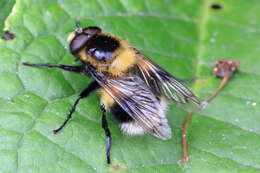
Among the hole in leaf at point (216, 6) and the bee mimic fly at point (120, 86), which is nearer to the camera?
the bee mimic fly at point (120, 86)

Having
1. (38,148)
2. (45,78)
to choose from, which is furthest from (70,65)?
(38,148)

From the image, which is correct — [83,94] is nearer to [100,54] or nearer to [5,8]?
[100,54]

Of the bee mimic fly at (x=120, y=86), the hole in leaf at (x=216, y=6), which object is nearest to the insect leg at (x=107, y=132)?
the bee mimic fly at (x=120, y=86)

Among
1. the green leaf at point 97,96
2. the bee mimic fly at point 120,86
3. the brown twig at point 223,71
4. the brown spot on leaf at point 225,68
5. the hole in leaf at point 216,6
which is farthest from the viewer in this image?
the hole in leaf at point 216,6

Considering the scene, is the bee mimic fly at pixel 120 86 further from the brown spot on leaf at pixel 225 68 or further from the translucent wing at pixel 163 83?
the brown spot on leaf at pixel 225 68

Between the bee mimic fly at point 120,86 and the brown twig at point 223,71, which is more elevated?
the bee mimic fly at point 120,86

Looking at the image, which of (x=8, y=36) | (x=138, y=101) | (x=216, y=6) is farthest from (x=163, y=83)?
(x=216, y=6)

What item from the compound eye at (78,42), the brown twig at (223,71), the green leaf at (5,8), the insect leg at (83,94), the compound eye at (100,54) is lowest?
the brown twig at (223,71)

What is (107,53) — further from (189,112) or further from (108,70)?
(189,112)
